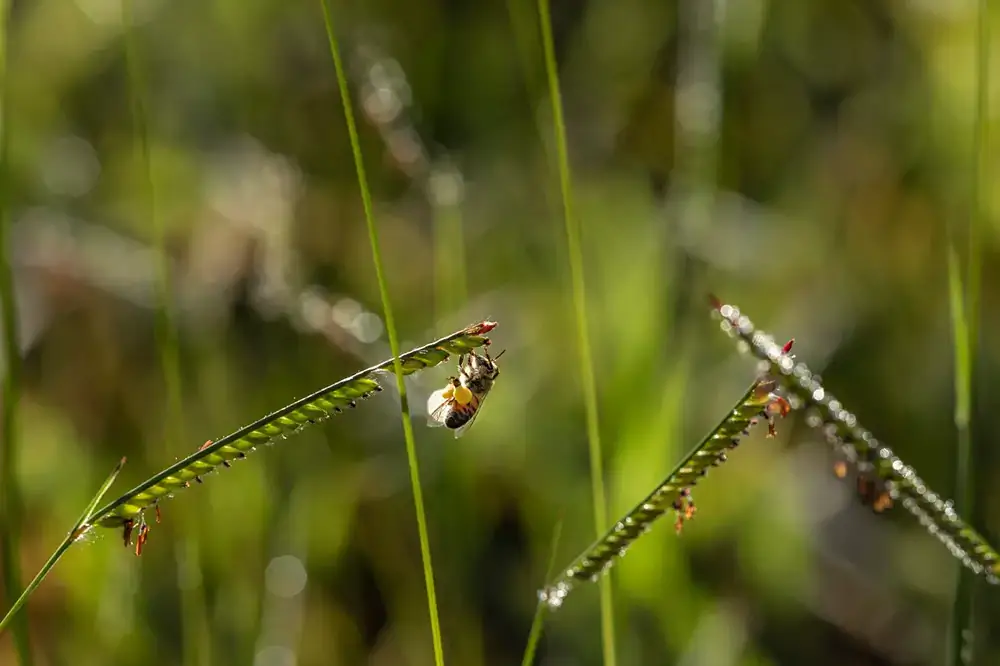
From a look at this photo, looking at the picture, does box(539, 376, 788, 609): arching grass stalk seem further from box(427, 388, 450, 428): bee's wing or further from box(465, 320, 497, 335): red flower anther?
box(427, 388, 450, 428): bee's wing

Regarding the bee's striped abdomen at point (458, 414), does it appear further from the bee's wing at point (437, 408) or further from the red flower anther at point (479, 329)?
the red flower anther at point (479, 329)

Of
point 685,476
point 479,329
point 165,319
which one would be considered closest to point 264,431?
point 479,329

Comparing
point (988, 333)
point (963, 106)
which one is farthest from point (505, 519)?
point (963, 106)

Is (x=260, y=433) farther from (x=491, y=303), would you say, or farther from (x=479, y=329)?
(x=491, y=303)

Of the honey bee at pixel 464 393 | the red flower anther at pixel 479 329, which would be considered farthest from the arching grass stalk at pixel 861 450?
the honey bee at pixel 464 393

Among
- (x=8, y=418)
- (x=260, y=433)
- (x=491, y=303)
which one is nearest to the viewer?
(x=260, y=433)

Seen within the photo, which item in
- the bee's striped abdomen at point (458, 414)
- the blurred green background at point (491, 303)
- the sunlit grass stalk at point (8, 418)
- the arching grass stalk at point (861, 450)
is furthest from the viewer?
the blurred green background at point (491, 303)
